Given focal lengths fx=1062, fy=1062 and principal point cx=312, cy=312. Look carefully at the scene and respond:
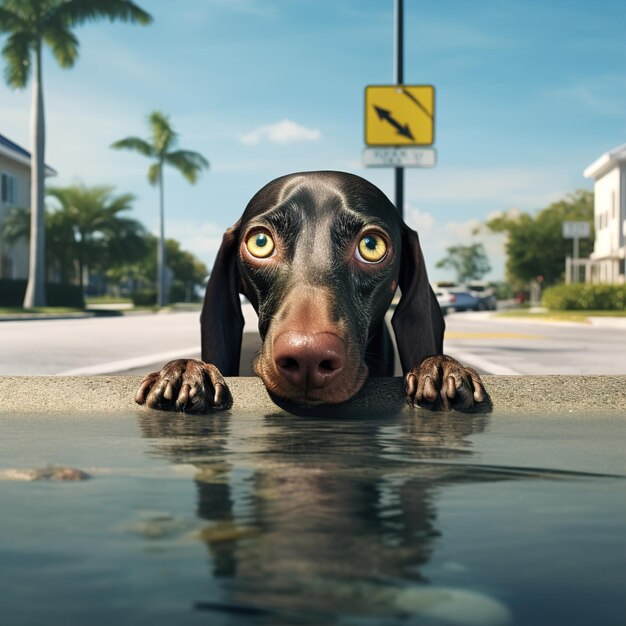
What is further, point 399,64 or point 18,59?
point 18,59

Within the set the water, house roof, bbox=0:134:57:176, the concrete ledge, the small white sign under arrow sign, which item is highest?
house roof, bbox=0:134:57:176

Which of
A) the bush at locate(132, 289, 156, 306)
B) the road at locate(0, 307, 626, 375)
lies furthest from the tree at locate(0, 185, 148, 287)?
the road at locate(0, 307, 626, 375)

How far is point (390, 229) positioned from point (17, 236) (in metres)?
52.9

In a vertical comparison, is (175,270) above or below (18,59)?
below

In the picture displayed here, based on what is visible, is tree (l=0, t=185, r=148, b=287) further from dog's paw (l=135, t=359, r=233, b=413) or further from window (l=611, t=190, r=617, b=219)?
dog's paw (l=135, t=359, r=233, b=413)

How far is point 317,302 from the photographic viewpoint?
3557 millimetres

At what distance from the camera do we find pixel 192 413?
173 inches

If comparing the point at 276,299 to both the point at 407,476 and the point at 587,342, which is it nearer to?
the point at 407,476

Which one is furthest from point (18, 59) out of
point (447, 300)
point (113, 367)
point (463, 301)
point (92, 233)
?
point (113, 367)

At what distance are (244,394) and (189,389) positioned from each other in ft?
0.87

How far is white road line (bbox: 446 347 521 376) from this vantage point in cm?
1204

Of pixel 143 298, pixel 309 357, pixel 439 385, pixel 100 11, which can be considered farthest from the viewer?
pixel 143 298

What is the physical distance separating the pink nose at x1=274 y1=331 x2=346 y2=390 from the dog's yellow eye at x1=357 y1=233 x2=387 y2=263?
803 millimetres

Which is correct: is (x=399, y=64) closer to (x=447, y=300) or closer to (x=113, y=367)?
(x=113, y=367)
